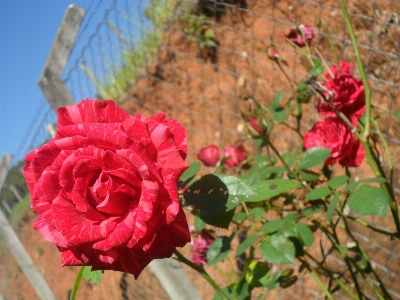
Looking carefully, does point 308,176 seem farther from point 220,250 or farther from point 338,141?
point 220,250

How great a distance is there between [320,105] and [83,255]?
0.54 m

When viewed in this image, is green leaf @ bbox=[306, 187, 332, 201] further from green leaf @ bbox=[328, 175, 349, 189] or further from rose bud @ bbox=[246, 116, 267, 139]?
rose bud @ bbox=[246, 116, 267, 139]

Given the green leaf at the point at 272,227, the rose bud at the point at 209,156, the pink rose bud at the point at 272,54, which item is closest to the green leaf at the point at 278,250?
the green leaf at the point at 272,227

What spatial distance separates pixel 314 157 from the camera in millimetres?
761

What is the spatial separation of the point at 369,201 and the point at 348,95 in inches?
8.3

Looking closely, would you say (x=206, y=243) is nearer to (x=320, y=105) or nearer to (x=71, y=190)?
(x=320, y=105)

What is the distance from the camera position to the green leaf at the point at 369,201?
2.02 feet

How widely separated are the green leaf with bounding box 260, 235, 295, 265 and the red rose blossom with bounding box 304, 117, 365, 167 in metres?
0.18

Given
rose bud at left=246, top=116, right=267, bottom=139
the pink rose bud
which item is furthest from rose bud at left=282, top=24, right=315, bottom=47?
rose bud at left=246, top=116, right=267, bottom=139

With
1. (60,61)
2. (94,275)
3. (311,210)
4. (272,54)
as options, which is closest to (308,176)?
(311,210)

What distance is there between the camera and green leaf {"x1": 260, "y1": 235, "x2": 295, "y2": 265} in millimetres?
695

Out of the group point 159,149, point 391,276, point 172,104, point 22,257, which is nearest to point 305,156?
point 159,149

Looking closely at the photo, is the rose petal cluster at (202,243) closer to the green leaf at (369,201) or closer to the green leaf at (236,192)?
the green leaf at (369,201)

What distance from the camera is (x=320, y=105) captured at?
0.79m
